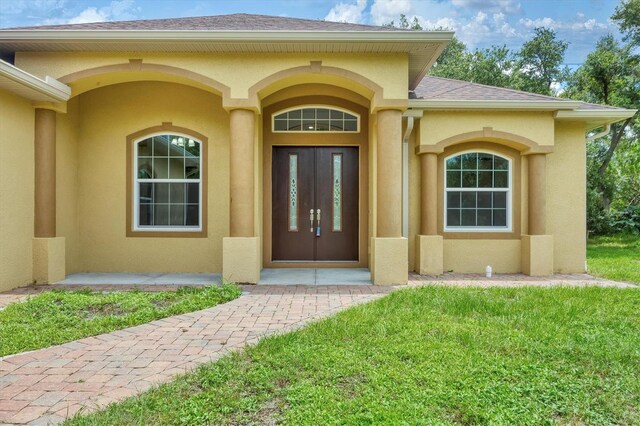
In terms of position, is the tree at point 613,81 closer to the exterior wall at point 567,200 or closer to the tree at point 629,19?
the tree at point 629,19

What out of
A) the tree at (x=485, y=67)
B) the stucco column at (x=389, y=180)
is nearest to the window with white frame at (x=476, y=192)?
the stucco column at (x=389, y=180)

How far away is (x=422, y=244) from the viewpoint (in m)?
7.97

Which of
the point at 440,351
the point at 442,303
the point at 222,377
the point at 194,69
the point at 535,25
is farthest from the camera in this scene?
the point at 535,25

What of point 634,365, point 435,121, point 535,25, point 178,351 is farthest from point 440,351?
point 535,25

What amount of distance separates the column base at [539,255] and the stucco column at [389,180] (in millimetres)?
2986

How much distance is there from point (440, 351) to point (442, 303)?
1694mm

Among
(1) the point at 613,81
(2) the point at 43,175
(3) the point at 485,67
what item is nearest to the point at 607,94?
(1) the point at 613,81

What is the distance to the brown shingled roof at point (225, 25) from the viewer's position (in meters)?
6.81

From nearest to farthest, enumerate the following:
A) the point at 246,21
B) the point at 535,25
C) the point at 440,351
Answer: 1. the point at 440,351
2. the point at 246,21
3. the point at 535,25

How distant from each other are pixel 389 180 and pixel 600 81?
48.3ft

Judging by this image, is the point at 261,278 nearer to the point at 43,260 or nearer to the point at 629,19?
the point at 43,260

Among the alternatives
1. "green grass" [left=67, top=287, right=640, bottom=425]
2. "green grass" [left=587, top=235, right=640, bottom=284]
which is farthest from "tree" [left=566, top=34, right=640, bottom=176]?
"green grass" [left=67, top=287, right=640, bottom=425]

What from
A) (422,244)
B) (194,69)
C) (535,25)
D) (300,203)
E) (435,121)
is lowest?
(422,244)

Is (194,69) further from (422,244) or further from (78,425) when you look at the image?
(78,425)
